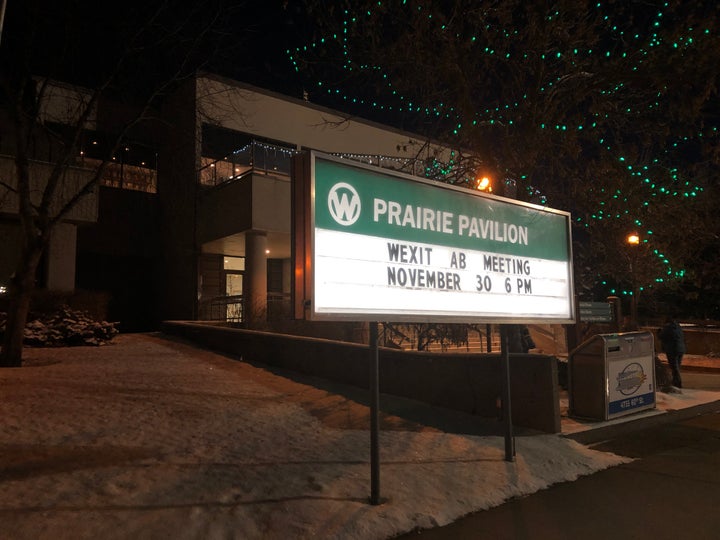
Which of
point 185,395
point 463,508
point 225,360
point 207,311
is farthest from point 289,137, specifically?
point 463,508

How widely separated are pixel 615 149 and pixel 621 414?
6.07m

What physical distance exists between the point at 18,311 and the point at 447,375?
794 centimetres

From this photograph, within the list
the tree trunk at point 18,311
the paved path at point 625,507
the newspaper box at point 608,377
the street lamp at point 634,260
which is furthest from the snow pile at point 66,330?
the street lamp at point 634,260

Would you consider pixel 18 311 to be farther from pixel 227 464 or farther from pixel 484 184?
pixel 484 184

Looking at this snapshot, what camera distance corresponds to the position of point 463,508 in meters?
4.81

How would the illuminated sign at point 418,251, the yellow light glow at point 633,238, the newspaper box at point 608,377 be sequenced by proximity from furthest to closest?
1. the yellow light glow at point 633,238
2. the newspaper box at point 608,377
3. the illuminated sign at point 418,251

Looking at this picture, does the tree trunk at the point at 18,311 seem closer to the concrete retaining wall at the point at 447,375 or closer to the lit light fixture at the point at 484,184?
the concrete retaining wall at the point at 447,375

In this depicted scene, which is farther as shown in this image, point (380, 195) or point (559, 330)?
point (559, 330)

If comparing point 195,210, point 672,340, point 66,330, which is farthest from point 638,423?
point 195,210

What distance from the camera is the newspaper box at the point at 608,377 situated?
8.33 metres

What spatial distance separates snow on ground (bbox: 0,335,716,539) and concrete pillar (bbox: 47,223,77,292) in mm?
9612

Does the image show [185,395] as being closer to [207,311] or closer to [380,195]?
[380,195]

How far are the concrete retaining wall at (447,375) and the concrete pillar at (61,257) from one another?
407 inches

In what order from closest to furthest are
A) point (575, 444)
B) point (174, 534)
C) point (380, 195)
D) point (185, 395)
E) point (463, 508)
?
point (174, 534)
point (463, 508)
point (380, 195)
point (575, 444)
point (185, 395)
